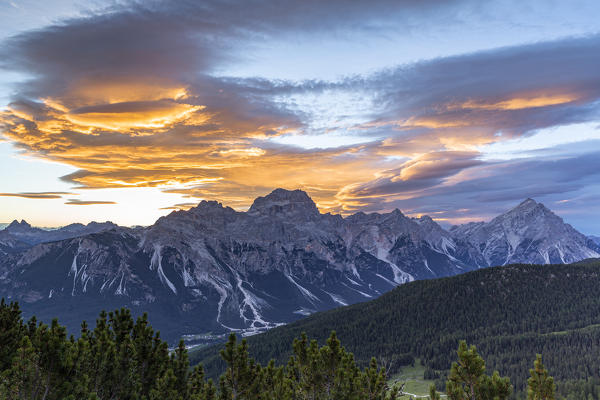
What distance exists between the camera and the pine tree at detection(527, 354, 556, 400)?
95.3 feet

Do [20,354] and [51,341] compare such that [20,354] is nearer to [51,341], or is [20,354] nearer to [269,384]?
[51,341]

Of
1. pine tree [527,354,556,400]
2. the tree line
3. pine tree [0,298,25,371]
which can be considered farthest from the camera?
pine tree [0,298,25,371]

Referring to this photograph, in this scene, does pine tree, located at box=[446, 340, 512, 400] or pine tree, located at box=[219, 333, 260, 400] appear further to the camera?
pine tree, located at box=[219, 333, 260, 400]

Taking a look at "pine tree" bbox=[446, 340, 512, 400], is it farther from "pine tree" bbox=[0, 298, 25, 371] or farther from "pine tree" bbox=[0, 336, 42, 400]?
"pine tree" bbox=[0, 298, 25, 371]

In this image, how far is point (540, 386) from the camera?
2931cm

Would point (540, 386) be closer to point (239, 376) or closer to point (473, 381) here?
point (473, 381)

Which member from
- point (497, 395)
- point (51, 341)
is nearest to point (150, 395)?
point (51, 341)

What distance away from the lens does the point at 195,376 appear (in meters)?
45.7

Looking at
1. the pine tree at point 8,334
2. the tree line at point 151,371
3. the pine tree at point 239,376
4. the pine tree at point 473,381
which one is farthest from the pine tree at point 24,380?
the pine tree at point 473,381

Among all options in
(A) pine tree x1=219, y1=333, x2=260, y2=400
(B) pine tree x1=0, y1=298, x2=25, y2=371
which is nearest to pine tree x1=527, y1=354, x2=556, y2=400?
(A) pine tree x1=219, y1=333, x2=260, y2=400

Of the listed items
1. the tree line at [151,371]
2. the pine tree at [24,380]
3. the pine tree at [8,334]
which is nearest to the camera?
the pine tree at [24,380]

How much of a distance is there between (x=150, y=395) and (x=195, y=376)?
11983 mm

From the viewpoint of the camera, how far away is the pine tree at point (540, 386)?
2906 cm

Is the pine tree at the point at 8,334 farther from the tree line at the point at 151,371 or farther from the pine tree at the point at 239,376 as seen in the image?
the pine tree at the point at 239,376
